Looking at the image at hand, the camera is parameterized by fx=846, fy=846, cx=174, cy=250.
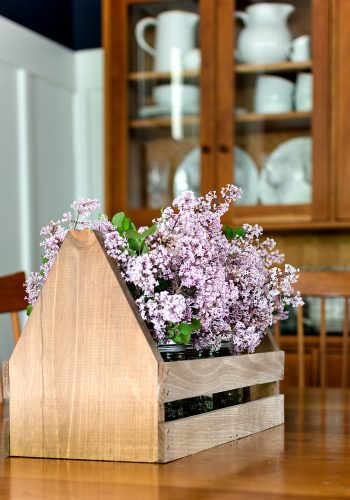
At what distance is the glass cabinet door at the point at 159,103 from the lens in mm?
3018

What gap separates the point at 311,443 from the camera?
3.18ft

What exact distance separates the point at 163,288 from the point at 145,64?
2297 millimetres

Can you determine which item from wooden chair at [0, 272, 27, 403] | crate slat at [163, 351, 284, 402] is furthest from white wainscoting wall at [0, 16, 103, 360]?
crate slat at [163, 351, 284, 402]

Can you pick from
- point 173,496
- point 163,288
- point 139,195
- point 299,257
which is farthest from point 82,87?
point 173,496

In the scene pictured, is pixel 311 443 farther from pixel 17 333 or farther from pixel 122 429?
pixel 17 333

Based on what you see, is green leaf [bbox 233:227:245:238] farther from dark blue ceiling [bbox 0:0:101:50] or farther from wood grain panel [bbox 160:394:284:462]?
dark blue ceiling [bbox 0:0:101:50]

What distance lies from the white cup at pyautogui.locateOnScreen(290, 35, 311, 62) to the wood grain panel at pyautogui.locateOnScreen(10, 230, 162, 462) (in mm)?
2164

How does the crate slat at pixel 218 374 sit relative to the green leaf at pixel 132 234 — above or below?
below

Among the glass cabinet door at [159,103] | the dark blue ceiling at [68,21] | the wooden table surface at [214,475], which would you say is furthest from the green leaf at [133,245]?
the dark blue ceiling at [68,21]

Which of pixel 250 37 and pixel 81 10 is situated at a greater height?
pixel 81 10

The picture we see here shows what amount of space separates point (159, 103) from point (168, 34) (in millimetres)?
248

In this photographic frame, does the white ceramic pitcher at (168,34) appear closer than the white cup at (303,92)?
No

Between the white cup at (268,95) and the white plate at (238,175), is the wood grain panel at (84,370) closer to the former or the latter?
the white plate at (238,175)

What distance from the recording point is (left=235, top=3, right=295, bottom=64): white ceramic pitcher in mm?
2953
